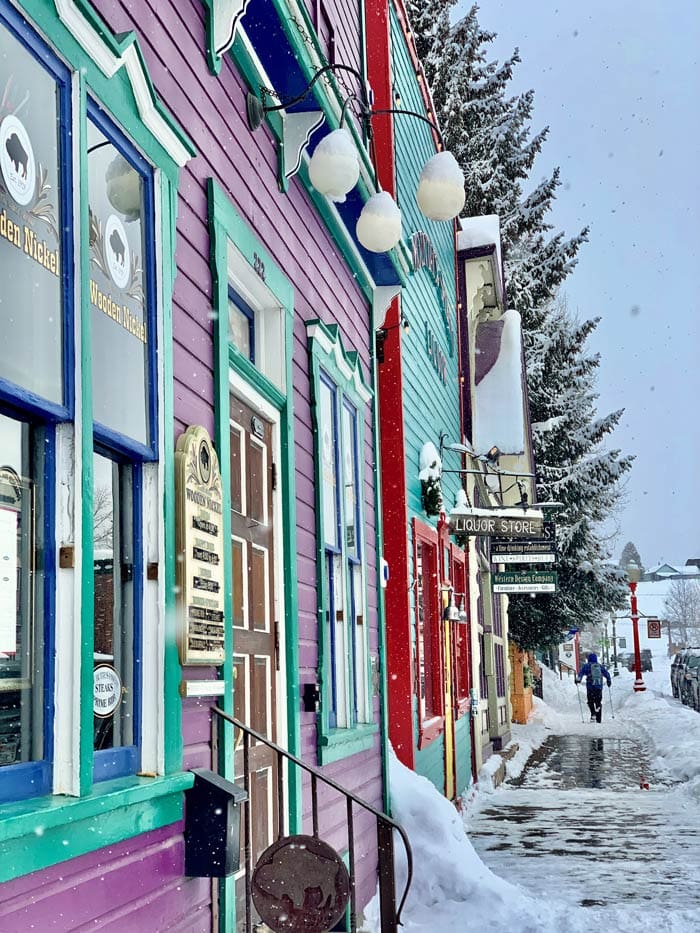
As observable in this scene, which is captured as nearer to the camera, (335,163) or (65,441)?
(65,441)

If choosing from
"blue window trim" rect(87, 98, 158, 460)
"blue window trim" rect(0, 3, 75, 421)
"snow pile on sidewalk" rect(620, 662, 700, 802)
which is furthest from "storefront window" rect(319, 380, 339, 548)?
"snow pile on sidewalk" rect(620, 662, 700, 802)

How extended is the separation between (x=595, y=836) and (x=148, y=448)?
809 cm

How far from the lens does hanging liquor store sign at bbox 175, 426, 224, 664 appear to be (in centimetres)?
393

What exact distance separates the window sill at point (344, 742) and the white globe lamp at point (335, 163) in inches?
112

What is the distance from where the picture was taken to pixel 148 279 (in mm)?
3887

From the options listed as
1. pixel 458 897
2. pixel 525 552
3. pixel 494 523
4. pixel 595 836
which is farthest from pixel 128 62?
pixel 525 552

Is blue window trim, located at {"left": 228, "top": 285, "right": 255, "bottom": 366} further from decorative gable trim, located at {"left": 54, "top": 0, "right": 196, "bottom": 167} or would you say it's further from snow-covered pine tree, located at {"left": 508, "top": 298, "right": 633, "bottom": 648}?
snow-covered pine tree, located at {"left": 508, "top": 298, "right": 633, "bottom": 648}

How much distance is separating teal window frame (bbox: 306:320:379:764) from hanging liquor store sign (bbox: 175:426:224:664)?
211 cm

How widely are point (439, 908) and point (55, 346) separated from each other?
16.8ft

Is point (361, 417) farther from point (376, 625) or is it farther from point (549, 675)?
point (549, 675)

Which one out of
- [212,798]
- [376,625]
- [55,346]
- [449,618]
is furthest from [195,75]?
[449,618]

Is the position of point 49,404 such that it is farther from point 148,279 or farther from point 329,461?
point 329,461

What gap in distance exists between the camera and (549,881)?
8352 millimetres

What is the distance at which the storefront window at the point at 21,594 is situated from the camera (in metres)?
2.89
